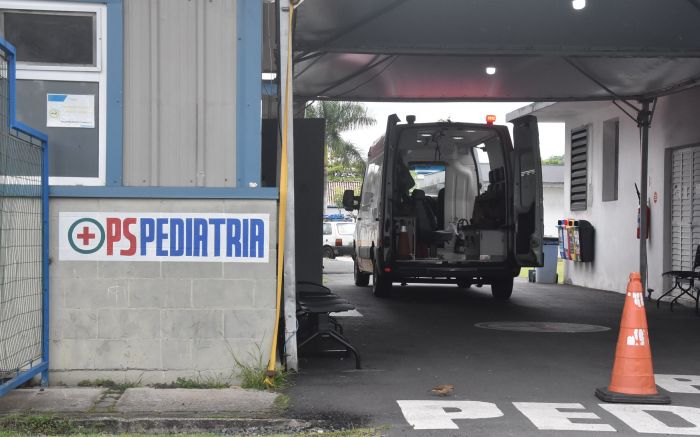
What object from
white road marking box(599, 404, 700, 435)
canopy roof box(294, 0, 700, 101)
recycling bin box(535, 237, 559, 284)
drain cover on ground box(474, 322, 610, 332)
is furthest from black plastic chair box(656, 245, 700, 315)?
white road marking box(599, 404, 700, 435)

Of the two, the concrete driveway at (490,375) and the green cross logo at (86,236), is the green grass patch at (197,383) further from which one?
the green cross logo at (86,236)

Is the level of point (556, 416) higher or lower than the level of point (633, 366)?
lower

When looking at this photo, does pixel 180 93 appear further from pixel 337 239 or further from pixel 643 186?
pixel 337 239

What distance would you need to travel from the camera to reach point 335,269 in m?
24.8

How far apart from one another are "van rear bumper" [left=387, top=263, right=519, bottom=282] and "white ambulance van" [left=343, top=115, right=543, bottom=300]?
0.01 m

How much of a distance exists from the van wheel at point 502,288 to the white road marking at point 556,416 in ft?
25.6

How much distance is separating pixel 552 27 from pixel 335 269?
49.0ft

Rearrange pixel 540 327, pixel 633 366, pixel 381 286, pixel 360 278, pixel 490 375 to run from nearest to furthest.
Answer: pixel 633 366 → pixel 490 375 → pixel 540 327 → pixel 381 286 → pixel 360 278

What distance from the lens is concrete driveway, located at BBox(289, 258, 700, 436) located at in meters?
5.95

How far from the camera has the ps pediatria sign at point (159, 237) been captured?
6801 mm

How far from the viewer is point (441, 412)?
6188 mm

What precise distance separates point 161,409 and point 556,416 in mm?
2685

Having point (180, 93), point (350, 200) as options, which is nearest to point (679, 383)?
point (180, 93)

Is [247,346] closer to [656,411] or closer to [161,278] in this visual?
[161,278]
